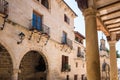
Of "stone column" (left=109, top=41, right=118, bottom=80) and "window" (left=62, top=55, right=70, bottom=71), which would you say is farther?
"window" (left=62, top=55, right=70, bottom=71)

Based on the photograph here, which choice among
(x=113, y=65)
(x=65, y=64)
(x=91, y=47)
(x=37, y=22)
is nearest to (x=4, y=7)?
(x=37, y=22)

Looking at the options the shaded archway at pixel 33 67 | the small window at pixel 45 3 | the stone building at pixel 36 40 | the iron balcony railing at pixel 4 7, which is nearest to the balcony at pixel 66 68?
the stone building at pixel 36 40

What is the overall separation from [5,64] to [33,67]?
550 cm

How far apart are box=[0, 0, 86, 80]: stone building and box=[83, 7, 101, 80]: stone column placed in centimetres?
809

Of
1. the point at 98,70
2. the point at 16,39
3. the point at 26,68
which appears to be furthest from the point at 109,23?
the point at 26,68

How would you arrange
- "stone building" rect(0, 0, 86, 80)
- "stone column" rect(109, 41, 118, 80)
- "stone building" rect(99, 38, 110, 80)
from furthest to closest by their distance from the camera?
"stone building" rect(99, 38, 110, 80) < "stone building" rect(0, 0, 86, 80) < "stone column" rect(109, 41, 118, 80)

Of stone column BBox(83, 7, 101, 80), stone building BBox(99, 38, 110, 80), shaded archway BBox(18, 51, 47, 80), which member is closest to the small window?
shaded archway BBox(18, 51, 47, 80)

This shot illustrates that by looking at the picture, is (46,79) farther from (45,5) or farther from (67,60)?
(45,5)

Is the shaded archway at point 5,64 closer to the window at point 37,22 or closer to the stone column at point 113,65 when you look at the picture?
the window at point 37,22

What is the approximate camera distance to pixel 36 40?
54.6 feet

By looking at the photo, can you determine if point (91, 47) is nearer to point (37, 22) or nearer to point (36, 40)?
point (36, 40)

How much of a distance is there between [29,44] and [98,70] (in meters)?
11.2

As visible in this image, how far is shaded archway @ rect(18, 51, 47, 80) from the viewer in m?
19.2

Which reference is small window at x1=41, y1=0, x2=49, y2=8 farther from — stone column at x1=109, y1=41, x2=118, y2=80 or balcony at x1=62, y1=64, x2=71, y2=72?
stone column at x1=109, y1=41, x2=118, y2=80
